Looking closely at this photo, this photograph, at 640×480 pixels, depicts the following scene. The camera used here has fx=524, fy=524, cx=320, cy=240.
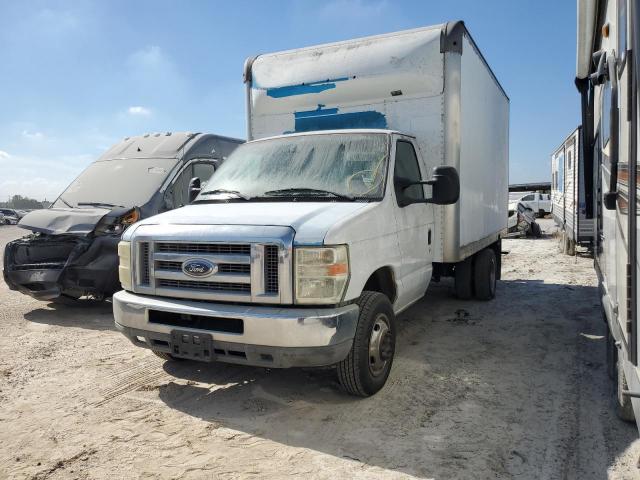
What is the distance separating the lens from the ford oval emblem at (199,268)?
3.90m

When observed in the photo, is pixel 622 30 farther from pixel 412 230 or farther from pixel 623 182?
pixel 412 230

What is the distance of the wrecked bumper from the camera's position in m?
6.91

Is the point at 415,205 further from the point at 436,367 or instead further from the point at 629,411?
the point at 629,411

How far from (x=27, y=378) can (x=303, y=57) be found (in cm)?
453

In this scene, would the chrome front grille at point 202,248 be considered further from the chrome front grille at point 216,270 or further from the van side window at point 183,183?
the van side window at point 183,183

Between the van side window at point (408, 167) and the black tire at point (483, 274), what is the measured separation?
8.88ft

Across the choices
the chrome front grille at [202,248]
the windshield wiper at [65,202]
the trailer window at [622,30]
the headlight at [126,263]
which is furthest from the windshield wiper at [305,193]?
the windshield wiper at [65,202]

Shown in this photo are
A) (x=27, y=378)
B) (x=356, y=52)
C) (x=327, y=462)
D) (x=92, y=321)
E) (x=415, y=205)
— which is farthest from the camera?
(x=92, y=321)

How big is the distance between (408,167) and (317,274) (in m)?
2.03

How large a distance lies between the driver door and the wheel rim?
509 mm

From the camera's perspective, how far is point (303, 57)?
6312mm

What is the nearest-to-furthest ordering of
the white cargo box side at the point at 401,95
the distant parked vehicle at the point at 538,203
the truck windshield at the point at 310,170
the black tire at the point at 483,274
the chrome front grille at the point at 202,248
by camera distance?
the chrome front grille at the point at 202,248 → the truck windshield at the point at 310,170 → the white cargo box side at the point at 401,95 → the black tire at the point at 483,274 → the distant parked vehicle at the point at 538,203

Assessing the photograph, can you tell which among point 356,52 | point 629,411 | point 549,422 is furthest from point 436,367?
point 356,52

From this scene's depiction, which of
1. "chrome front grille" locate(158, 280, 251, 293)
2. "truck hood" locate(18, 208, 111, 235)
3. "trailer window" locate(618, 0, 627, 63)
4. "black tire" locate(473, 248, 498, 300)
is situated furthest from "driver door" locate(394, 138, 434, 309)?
"truck hood" locate(18, 208, 111, 235)
